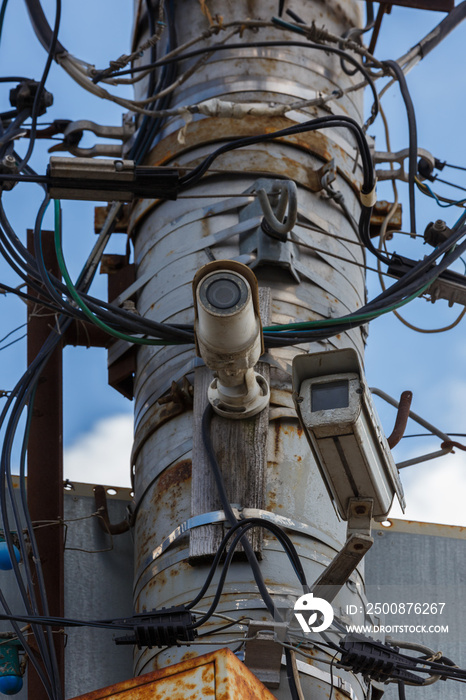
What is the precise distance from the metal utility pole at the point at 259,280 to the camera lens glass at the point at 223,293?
2.96ft

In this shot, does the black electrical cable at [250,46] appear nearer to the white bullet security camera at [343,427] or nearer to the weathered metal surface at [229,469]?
the weathered metal surface at [229,469]

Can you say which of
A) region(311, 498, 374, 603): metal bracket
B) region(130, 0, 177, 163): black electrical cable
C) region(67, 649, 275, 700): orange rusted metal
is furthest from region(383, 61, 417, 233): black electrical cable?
region(67, 649, 275, 700): orange rusted metal

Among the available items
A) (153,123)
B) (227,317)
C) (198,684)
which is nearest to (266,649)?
(198,684)

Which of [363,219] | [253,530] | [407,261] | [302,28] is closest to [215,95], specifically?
[302,28]

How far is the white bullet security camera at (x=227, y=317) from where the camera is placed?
464 cm

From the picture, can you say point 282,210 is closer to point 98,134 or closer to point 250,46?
point 250,46

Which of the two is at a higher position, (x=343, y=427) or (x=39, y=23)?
(x=39, y=23)

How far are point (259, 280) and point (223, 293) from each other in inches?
53.0

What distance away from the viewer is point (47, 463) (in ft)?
21.1

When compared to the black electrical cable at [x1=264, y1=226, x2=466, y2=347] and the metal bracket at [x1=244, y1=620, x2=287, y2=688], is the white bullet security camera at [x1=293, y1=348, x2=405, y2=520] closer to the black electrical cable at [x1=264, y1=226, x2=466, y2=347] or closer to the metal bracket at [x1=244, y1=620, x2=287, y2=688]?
the metal bracket at [x1=244, y1=620, x2=287, y2=688]

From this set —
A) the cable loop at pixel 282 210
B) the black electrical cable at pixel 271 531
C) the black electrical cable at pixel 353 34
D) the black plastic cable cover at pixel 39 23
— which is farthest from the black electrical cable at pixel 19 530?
the black electrical cable at pixel 353 34

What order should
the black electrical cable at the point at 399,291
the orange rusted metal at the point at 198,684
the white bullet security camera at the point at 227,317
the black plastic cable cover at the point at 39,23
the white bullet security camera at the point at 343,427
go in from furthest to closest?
the black plastic cable cover at the point at 39,23, the black electrical cable at the point at 399,291, the white bullet security camera at the point at 227,317, the white bullet security camera at the point at 343,427, the orange rusted metal at the point at 198,684

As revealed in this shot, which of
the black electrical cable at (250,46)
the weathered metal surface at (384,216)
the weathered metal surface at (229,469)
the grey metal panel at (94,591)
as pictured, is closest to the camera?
the weathered metal surface at (229,469)

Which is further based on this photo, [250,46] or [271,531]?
[250,46]
